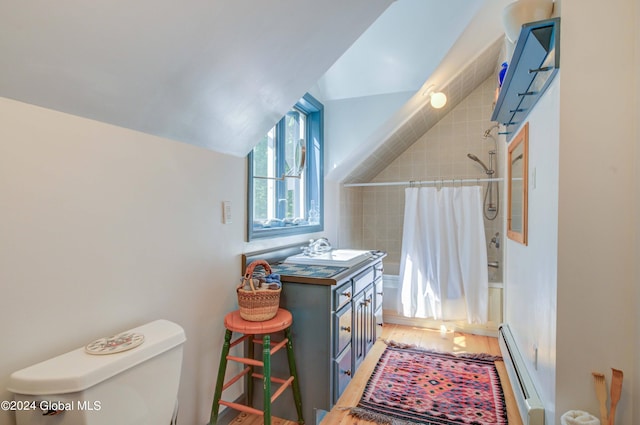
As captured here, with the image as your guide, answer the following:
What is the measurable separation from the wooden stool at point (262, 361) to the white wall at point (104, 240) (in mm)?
115

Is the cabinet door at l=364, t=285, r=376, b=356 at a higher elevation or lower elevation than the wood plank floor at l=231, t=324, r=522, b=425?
higher

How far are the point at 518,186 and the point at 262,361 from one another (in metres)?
1.90

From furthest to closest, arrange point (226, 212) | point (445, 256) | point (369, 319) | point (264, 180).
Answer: point (445, 256), point (369, 319), point (264, 180), point (226, 212)

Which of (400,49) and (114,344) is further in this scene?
(400,49)

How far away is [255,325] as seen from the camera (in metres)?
1.57

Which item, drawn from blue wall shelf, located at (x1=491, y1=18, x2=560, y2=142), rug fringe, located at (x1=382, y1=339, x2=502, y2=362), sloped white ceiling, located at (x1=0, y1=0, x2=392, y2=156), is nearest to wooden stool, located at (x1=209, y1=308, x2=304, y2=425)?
sloped white ceiling, located at (x1=0, y1=0, x2=392, y2=156)

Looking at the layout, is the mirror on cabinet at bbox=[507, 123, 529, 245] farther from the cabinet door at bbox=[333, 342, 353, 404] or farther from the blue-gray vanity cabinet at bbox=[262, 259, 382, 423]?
the cabinet door at bbox=[333, 342, 353, 404]

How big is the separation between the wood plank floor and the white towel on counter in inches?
28.8

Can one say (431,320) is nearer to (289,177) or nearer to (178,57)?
(289,177)

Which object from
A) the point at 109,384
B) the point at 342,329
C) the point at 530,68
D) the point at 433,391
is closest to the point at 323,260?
the point at 342,329

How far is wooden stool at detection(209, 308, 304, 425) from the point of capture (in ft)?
5.00

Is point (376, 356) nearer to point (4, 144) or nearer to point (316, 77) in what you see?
point (316, 77)

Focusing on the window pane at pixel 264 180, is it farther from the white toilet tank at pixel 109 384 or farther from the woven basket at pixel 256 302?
the white toilet tank at pixel 109 384

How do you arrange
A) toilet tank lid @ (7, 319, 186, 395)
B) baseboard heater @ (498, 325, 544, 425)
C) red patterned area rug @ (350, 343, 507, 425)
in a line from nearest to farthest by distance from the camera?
toilet tank lid @ (7, 319, 186, 395) < baseboard heater @ (498, 325, 544, 425) < red patterned area rug @ (350, 343, 507, 425)
